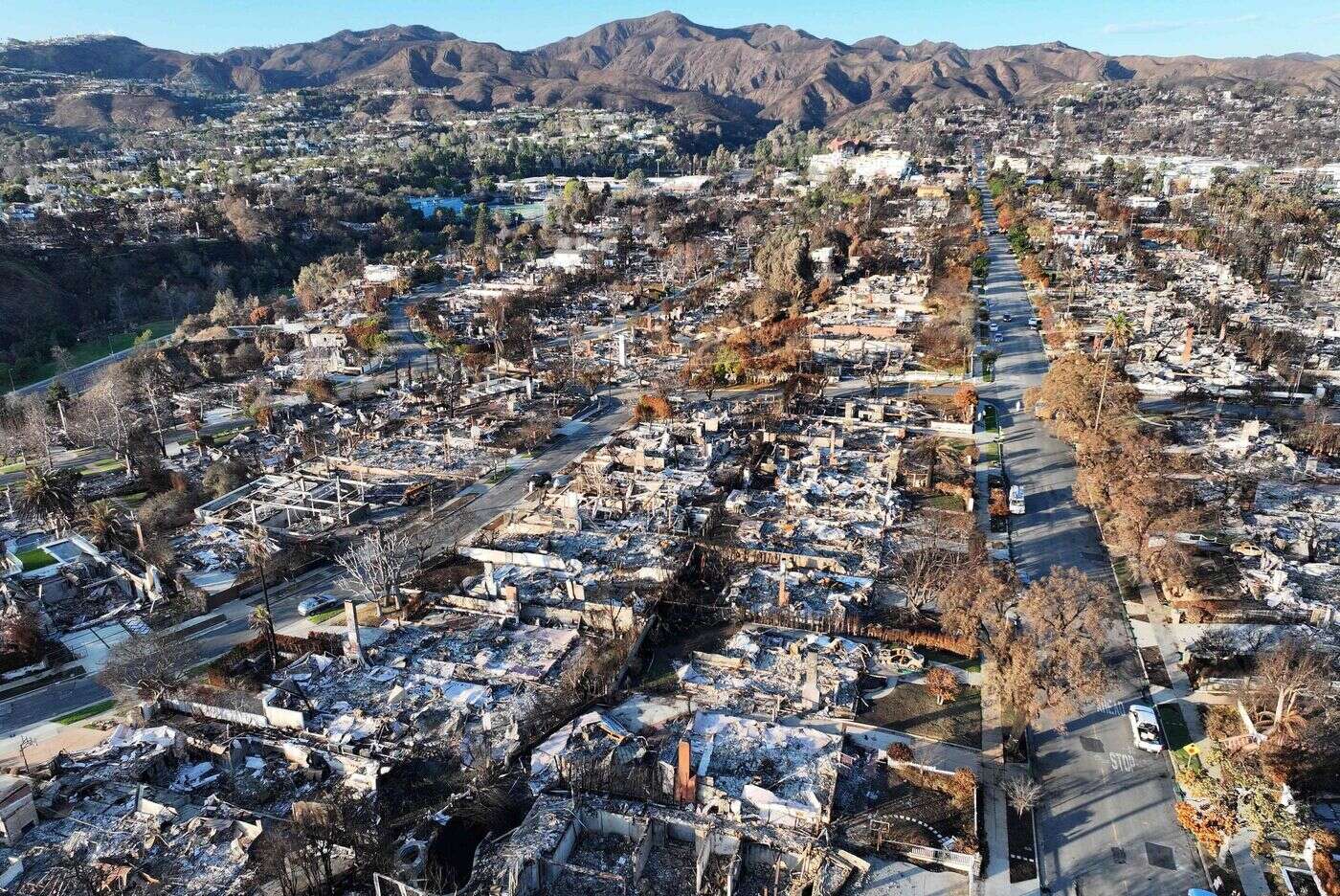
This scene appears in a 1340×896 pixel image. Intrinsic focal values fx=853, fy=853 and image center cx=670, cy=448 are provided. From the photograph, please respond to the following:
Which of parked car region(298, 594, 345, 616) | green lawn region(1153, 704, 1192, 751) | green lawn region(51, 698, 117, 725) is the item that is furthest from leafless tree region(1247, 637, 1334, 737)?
green lawn region(51, 698, 117, 725)

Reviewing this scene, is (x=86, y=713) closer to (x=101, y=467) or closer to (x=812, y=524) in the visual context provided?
(x=101, y=467)

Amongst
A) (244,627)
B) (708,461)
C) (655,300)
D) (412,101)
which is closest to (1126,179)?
(655,300)

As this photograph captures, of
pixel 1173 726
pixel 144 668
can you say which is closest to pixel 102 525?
pixel 144 668

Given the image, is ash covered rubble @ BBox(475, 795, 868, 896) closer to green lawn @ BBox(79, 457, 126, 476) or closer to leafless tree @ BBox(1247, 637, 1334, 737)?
leafless tree @ BBox(1247, 637, 1334, 737)

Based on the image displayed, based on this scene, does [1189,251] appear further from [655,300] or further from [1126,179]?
[655,300]

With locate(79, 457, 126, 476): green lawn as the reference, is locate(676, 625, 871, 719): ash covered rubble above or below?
below

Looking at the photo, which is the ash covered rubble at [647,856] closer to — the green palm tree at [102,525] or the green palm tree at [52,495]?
the green palm tree at [102,525]
